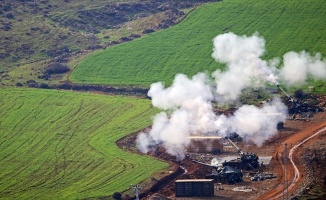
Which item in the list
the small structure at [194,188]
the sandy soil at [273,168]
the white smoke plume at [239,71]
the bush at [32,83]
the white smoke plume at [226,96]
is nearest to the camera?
the sandy soil at [273,168]

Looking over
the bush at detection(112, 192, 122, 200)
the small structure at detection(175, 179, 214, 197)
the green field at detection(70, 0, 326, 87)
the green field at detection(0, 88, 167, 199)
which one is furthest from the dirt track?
the green field at detection(70, 0, 326, 87)

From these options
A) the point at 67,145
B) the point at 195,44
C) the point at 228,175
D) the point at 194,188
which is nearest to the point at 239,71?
the point at 67,145

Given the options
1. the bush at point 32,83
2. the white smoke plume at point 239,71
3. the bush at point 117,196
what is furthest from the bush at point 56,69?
the bush at point 117,196

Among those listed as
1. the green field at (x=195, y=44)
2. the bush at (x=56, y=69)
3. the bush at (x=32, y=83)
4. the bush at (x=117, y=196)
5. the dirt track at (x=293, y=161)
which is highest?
the green field at (x=195, y=44)

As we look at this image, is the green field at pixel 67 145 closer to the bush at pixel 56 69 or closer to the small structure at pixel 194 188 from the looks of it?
the small structure at pixel 194 188

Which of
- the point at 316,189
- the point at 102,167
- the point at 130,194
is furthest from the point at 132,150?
the point at 316,189

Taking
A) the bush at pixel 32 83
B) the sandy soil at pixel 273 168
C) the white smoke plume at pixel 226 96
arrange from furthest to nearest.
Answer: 1. the bush at pixel 32 83
2. the white smoke plume at pixel 226 96
3. the sandy soil at pixel 273 168

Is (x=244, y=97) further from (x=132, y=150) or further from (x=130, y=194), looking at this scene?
(x=130, y=194)

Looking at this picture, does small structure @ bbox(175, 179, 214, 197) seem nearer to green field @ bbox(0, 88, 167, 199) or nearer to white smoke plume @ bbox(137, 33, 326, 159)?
green field @ bbox(0, 88, 167, 199)
